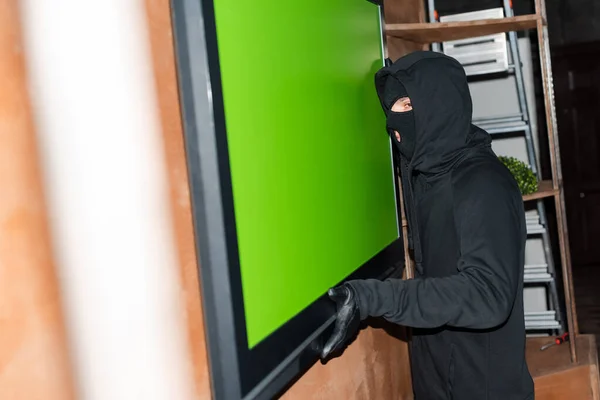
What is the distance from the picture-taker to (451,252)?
1.67 meters

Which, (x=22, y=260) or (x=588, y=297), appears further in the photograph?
(x=588, y=297)

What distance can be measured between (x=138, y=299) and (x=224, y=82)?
12.9 inches

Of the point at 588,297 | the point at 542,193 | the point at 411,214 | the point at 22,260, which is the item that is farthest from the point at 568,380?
the point at 588,297

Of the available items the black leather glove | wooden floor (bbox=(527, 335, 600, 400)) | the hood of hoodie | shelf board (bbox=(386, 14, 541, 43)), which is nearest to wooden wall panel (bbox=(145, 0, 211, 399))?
the black leather glove

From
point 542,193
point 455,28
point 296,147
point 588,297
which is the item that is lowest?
point 588,297

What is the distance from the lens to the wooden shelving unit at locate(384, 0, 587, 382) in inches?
98.3

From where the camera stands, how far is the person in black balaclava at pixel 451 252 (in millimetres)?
1419

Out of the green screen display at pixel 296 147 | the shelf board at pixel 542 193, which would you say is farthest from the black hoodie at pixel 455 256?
the shelf board at pixel 542 193

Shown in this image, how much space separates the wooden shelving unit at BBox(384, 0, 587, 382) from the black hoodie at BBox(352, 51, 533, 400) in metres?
0.67

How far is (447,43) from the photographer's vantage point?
3.13 meters

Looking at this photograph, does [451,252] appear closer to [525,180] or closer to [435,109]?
[435,109]

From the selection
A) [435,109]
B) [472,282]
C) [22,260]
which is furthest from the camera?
[435,109]

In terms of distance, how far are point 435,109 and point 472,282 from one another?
465 mm

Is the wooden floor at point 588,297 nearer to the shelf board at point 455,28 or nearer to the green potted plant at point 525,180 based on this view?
the green potted plant at point 525,180
